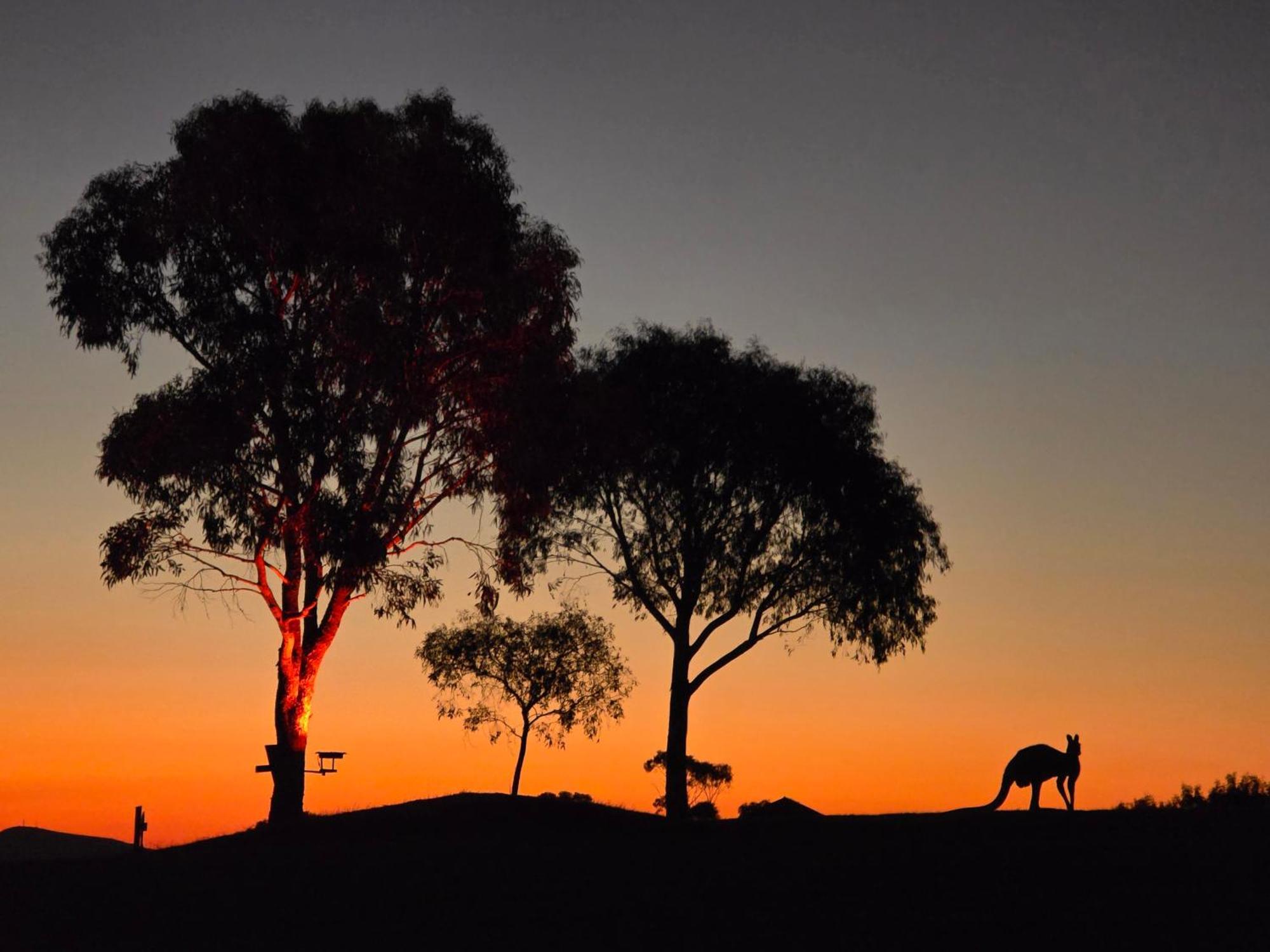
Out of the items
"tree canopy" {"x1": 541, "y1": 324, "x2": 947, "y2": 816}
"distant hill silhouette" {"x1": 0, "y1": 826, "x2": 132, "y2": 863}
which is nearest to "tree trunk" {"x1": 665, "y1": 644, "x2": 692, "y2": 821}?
"tree canopy" {"x1": 541, "y1": 324, "x2": 947, "y2": 816}

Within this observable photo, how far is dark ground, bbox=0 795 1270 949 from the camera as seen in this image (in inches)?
752

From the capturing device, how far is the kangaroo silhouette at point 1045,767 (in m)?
29.8

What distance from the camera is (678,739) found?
133 feet

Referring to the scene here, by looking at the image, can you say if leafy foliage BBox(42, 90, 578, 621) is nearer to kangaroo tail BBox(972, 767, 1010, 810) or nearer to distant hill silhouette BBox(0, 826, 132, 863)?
kangaroo tail BBox(972, 767, 1010, 810)

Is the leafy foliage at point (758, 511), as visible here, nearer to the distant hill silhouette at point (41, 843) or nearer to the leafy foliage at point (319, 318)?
the leafy foliage at point (319, 318)

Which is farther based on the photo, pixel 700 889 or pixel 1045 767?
pixel 1045 767

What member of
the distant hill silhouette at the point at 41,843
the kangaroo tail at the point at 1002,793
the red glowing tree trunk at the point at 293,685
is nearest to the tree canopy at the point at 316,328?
the red glowing tree trunk at the point at 293,685

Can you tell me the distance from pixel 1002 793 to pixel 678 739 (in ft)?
37.6

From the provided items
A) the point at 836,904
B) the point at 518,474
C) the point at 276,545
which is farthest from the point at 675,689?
the point at 836,904

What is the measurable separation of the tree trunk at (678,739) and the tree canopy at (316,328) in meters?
6.10

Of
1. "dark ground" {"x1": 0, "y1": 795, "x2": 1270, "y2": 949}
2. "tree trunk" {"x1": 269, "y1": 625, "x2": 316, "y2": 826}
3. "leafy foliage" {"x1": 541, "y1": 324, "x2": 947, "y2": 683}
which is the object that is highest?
"leafy foliage" {"x1": 541, "y1": 324, "x2": 947, "y2": 683}

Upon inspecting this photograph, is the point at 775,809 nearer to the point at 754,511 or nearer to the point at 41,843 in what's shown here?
the point at 754,511

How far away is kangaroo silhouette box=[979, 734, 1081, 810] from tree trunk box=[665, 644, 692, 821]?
36.3 feet

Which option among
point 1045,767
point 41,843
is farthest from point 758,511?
point 41,843
